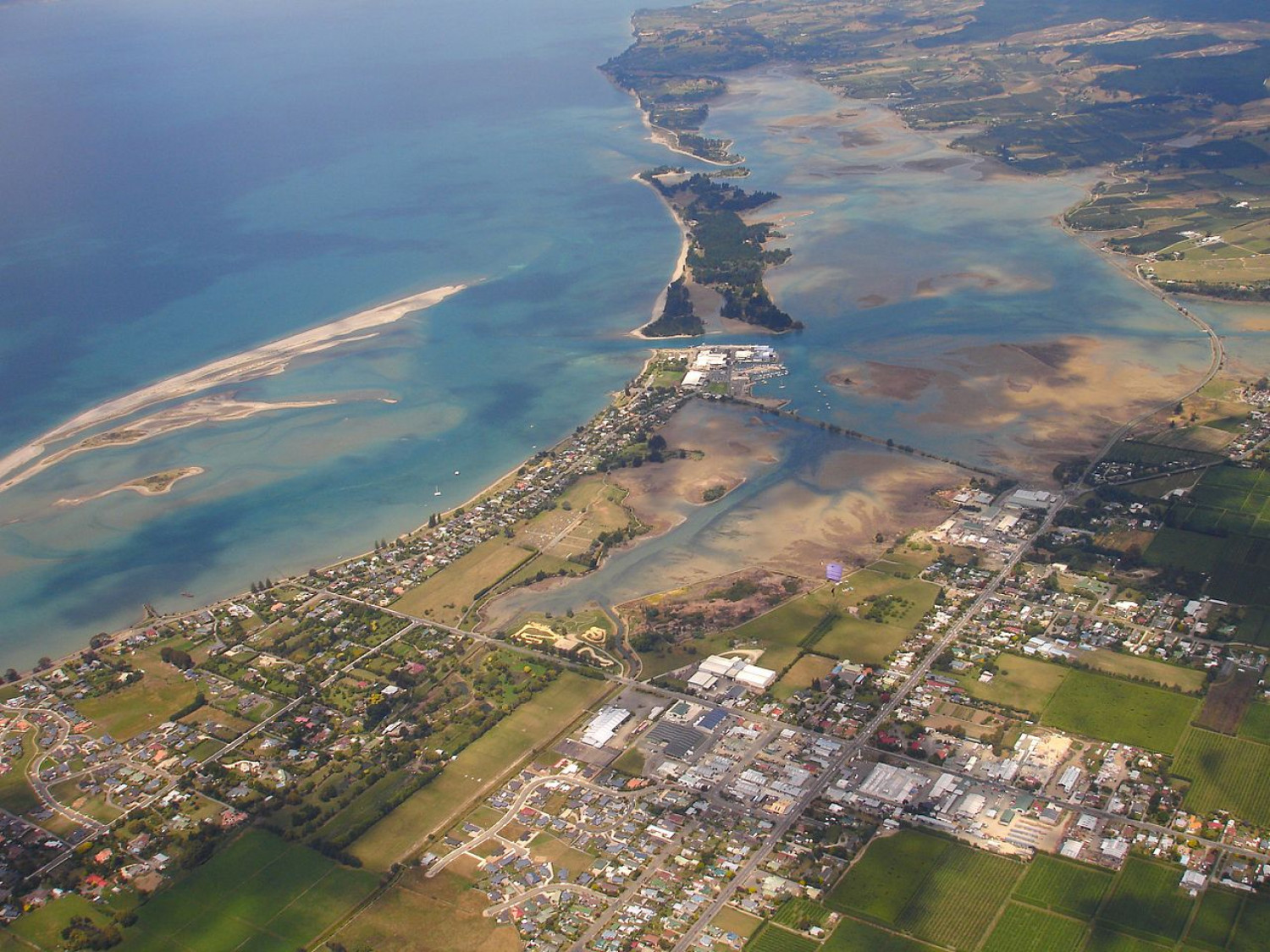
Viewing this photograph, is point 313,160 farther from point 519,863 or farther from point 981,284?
point 519,863

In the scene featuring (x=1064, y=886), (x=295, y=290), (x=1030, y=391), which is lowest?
(x=1064, y=886)

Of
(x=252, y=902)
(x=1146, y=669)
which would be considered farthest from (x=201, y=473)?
(x=1146, y=669)

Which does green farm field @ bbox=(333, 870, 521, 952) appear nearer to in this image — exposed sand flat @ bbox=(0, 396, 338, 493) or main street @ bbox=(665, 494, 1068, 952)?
main street @ bbox=(665, 494, 1068, 952)

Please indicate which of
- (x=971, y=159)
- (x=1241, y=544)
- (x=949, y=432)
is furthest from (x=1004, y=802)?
(x=971, y=159)

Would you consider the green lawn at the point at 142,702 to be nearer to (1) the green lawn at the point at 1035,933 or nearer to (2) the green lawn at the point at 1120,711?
(1) the green lawn at the point at 1035,933

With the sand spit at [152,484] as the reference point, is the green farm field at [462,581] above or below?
below

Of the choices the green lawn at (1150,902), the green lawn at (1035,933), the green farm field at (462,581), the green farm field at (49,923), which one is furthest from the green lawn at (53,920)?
the green lawn at (1150,902)

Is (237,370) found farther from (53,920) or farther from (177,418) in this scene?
(53,920)

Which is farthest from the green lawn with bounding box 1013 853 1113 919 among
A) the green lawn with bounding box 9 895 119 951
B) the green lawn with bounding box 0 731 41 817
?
the green lawn with bounding box 0 731 41 817
